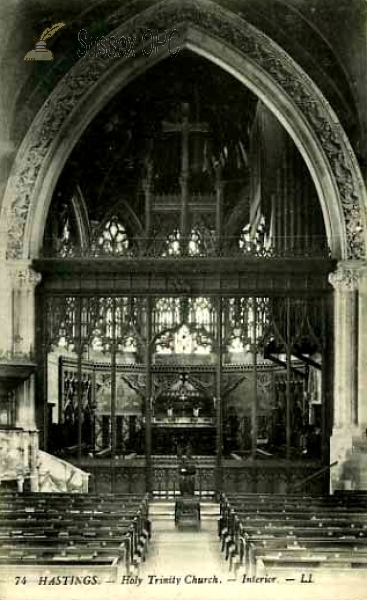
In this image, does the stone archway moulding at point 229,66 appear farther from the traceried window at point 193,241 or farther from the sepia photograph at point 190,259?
the traceried window at point 193,241

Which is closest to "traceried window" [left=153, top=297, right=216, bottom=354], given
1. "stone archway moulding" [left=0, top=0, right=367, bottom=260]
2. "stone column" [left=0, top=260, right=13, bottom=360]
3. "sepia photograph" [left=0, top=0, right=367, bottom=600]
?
"sepia photograph" [left=0, top=0, right=367, bottom=600]

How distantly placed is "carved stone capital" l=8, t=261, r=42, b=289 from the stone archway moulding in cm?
18

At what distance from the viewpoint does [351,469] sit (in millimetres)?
13656

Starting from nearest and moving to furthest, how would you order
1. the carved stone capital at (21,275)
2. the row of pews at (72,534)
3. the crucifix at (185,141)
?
the row of pews at (72,534)
the carved stone capital at (21,275)
the crucifix at (185,141)

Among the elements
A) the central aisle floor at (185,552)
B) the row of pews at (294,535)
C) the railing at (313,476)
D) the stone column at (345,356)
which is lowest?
the central aisle floor at (185,552)

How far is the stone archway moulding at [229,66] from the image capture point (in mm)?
14359

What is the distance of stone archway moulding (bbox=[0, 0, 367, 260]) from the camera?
14.4 meters

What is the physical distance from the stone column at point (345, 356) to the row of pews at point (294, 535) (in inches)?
115

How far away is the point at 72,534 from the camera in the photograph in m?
7.80

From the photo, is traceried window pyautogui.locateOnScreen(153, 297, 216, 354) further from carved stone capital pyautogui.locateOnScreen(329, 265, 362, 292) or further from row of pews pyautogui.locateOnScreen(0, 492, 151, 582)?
row of pews pyautogui.locateOnScreen(0, 492, 151, 582)

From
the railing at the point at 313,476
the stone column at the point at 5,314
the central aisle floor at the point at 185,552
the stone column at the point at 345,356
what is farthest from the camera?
the stone column at the point at 5,314

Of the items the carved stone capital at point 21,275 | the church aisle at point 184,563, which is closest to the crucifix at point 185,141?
the carved stone capital at point 21,275

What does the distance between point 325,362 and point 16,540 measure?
8.15m

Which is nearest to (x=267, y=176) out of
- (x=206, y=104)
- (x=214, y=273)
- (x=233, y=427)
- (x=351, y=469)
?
(x=206, y=104)
